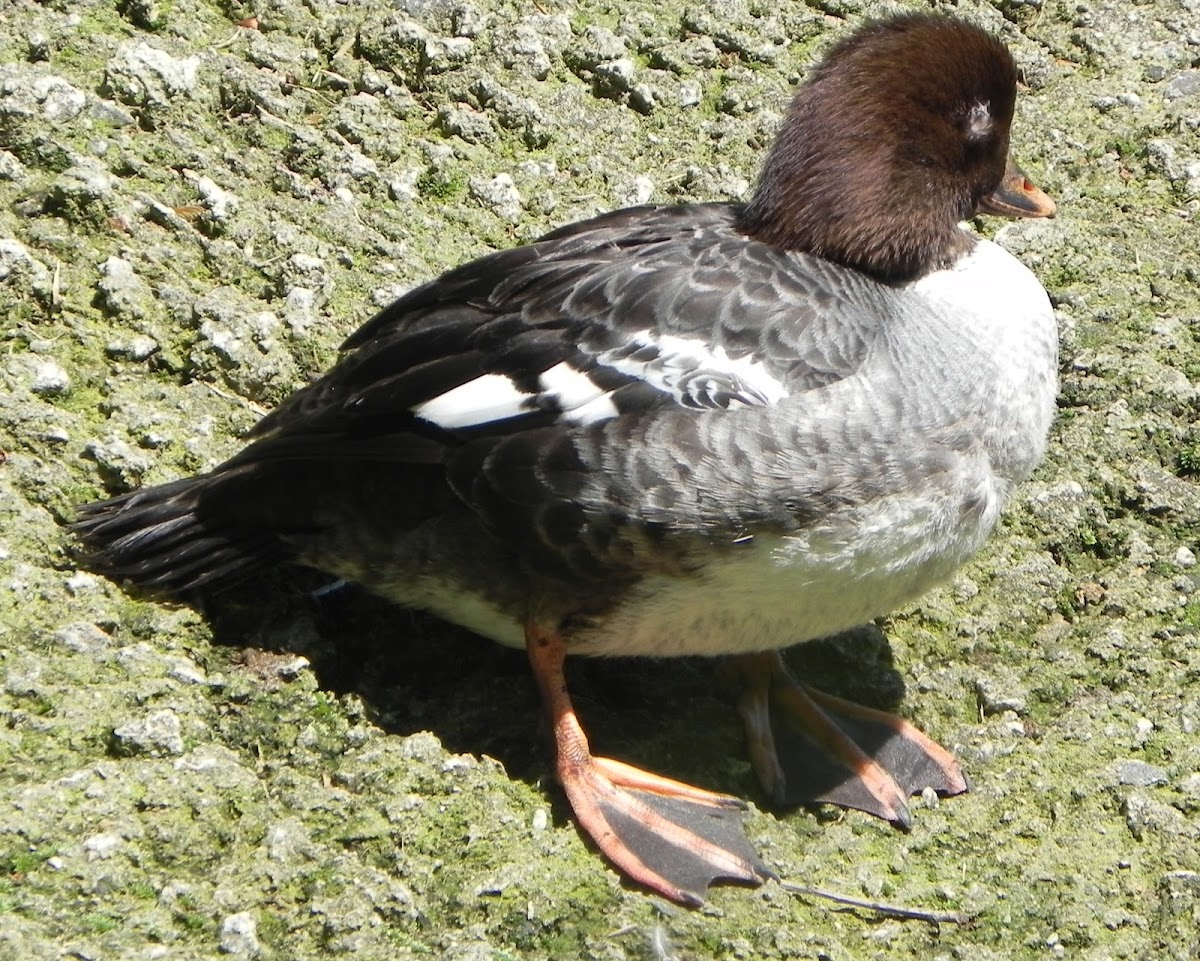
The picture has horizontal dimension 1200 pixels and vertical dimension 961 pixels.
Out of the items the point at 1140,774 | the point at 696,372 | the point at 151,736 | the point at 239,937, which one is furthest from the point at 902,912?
the point at 151,736

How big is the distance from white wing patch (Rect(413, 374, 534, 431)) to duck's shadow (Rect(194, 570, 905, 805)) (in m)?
0.72

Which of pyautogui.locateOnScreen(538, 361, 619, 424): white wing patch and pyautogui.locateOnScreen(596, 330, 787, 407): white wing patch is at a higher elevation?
pyautogui.locateOnScreen(596, 330, 787, 407): white wing patch

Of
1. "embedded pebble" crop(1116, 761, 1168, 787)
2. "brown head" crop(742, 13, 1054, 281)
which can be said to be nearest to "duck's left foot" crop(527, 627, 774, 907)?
"embedded pebble" crop(1116, 761, 1168, 787)

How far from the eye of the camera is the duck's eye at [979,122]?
3.77 m

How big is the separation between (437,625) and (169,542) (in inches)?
28.3

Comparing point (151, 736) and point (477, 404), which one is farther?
point (477, 404)

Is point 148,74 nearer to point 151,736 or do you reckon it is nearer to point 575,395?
point 575,395

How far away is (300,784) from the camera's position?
333cm

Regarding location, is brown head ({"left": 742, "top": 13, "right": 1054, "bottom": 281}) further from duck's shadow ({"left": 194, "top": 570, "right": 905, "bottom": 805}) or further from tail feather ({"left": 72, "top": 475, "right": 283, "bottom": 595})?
tail feather ({"left": 72, "top": 475, "right": 283, "bottom": 595})

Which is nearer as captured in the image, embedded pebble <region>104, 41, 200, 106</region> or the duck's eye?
the duck's eye

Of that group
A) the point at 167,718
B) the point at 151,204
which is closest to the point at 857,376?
the point at 167,718

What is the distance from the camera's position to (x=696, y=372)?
3293 mm

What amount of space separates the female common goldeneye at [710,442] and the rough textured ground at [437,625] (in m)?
0.18

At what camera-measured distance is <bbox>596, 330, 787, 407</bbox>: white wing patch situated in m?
3.28
